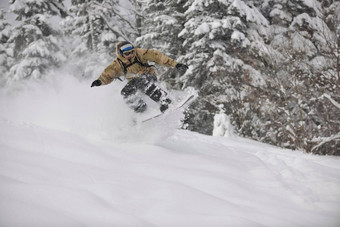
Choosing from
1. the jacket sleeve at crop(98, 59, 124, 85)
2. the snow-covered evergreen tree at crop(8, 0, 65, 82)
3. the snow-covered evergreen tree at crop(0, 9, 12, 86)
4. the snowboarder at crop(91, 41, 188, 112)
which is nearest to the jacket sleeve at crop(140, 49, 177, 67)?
the snowboarder at crop(91, 41, 188, 112)

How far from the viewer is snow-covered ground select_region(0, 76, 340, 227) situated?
2150 millimetres

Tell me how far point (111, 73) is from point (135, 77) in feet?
1.63

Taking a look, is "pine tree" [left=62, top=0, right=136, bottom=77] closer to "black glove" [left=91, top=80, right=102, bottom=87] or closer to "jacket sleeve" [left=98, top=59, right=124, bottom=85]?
"jacket sleeve" [left=98, top=59, right=124, bottom=85]

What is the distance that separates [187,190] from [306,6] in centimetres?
1163

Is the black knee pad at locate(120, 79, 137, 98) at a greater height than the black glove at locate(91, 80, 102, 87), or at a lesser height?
lesser

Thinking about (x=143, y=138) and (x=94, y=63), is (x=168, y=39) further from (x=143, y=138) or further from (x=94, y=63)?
(x=143, y=138)

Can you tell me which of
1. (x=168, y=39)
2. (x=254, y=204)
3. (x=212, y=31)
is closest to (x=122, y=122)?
(x=254, y=204)

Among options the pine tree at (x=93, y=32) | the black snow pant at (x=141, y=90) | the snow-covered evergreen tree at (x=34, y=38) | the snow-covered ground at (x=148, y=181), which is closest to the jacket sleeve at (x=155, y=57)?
the black snow pant at (x=141, y=90)

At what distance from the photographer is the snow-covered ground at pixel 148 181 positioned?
7.06ft

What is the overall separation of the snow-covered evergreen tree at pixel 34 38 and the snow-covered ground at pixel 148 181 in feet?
37.0

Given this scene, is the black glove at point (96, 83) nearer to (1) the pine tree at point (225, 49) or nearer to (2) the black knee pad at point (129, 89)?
(2) the black knee pad at point (129, 89)

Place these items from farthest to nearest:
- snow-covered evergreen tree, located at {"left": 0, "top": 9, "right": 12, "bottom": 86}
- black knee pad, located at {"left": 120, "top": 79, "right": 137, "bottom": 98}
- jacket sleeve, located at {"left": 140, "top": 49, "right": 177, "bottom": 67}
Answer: snow-covered evergreen tree, located at {"left": 0, "top": 9, "right": 12, "bottom": 86}, jacket sleeve, located at {"left": 140, "top": 49, "right": 177, "bottom": 67}, black knee pad, located at {"left": 120, "top": 79, "right": 137, "bottom": 98}

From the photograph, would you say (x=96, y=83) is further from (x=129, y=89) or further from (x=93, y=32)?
(x=93, y=32)

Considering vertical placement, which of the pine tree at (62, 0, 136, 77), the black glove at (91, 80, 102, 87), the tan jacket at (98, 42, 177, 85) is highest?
the tan jacket at (98, 42, 177, 85)
